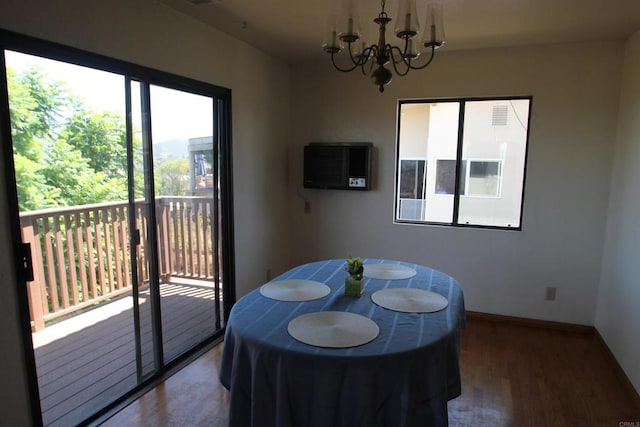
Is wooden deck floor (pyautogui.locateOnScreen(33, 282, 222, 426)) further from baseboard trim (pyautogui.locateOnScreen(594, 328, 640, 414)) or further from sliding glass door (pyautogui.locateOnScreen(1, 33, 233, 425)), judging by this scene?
baseboard trim (pyautogui.locateOnScreen(594, 328, 640, 414))

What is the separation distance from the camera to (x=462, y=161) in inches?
140

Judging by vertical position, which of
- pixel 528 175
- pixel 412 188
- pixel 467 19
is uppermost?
pixel 467 19

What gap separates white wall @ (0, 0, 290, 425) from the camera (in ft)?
5.59

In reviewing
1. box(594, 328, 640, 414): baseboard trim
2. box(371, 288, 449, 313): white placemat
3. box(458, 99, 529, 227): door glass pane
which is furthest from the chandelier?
box(594, 328, 640, 414): baseboard trim

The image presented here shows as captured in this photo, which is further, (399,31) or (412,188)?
(412,188)

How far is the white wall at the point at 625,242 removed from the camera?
8.38ft

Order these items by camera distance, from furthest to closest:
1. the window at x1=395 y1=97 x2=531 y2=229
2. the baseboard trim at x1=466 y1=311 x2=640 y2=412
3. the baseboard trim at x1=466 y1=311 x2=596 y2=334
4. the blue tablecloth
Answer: the window at x1=395 y1=97 x2=531 y2=229 < the baseboard trim at x1=466 y1=311 x2=596 y2=334 < the baseboard trim at x1=466 y1=311 x2=640 y2=412 < the blue tablecloth

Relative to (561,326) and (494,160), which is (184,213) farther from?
(561,326)

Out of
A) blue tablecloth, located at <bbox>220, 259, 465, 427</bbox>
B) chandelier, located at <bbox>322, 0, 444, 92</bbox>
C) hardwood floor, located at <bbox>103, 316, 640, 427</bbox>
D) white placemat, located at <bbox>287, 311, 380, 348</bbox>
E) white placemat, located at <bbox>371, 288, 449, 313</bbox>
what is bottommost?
hardwood floor, located at <bbox>103, 316, 640, 427</bbox>

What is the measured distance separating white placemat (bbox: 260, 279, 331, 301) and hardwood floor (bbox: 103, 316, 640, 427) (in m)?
0.82

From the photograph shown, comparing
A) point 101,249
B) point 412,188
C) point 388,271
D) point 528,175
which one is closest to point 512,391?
point 388,271

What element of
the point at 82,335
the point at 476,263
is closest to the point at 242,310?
the point at 82,335

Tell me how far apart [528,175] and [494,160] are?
1.04ft

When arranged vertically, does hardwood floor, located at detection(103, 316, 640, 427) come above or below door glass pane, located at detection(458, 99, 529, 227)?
below
